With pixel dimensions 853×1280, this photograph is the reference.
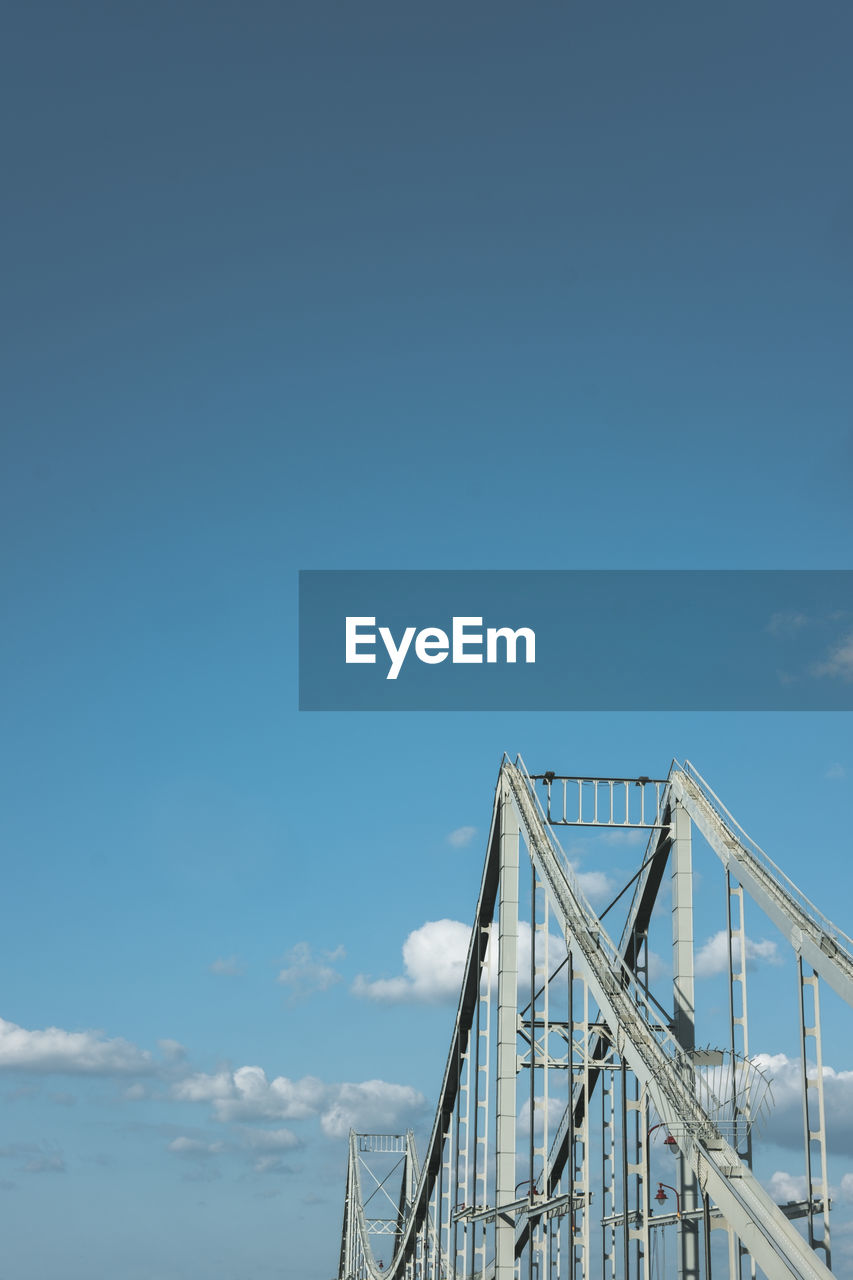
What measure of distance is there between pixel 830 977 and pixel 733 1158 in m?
4.83

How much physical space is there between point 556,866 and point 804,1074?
46.8 feet

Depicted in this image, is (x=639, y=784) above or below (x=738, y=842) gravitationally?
above

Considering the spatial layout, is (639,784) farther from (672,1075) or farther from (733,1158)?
(733,1158)

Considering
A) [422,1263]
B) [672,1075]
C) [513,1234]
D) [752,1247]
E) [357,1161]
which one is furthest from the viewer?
[357,1161]

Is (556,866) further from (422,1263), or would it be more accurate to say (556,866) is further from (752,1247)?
(422,1263)

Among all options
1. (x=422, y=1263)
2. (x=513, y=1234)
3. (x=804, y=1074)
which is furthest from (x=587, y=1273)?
(x=422, y=1263)

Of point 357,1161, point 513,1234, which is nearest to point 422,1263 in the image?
point 513,1234

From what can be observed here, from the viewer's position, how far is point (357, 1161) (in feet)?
Answer: 447

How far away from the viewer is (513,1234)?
49.2 meters

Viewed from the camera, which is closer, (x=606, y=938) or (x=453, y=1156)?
(x=606, y=938)

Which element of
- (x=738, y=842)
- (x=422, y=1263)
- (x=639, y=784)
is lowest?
(x=422, y=1263)

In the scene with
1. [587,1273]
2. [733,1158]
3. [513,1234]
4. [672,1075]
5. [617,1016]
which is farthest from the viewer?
[513,1234]

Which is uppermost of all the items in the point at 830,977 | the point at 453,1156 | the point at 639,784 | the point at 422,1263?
the point at 639,784

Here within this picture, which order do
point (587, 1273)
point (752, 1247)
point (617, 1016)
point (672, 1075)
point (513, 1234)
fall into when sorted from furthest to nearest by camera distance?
point (513, 1234)
point (587, 1273)
point (617, 1016)
point (672, 1075)
point (752, 1247)
